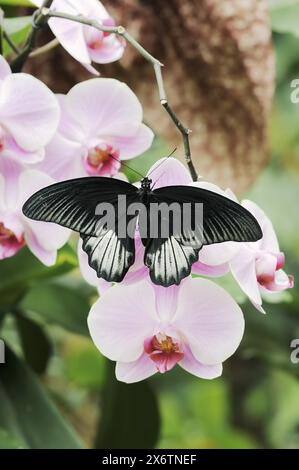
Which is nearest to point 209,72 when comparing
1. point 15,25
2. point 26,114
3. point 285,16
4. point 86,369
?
point 285,16

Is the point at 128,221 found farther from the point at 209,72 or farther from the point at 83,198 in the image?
the point at 209,72

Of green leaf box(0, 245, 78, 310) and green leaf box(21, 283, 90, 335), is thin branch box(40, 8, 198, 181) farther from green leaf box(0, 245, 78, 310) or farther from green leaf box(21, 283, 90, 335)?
green leaf box(21, 283, 90, 335)

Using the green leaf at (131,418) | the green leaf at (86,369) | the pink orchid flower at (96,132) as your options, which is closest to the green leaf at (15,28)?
the pink orchid flower at (96,132)

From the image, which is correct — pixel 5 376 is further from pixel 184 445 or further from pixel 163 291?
pixel 184 445

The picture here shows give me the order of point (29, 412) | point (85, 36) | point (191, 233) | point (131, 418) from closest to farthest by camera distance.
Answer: point (191, 233), point (85, 36), point (29, 412), point (131, 418)

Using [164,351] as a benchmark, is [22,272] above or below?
above

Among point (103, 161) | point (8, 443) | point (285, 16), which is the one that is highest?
point (285, 16)

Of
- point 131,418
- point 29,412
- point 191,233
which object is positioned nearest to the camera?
point 191,233

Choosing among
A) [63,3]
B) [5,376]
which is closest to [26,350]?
[5,376]
